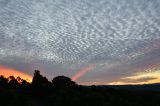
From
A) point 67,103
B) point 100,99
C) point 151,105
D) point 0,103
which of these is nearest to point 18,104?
point 0,103

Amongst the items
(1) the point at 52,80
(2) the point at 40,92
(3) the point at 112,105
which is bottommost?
(3) the point at 112,105

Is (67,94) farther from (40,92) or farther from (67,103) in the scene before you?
(40,92)

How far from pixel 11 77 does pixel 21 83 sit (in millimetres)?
9436

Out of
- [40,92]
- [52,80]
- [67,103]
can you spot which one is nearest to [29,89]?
[40,92]

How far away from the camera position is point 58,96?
51969mm

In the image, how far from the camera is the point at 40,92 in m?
64.2

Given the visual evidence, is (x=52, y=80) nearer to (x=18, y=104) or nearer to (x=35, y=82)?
(x=35, y=82)

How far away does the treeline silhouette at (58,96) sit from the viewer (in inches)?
1881

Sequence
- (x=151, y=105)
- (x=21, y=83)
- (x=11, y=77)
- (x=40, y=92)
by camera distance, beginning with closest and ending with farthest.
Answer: (x=151, y=105) → (x=40, y=92) → (x=21, y=83) → (x=11, y=77)

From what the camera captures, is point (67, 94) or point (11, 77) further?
point (11, 77)

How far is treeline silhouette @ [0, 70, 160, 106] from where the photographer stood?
4778 cm

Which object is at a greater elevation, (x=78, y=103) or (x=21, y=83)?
(x=21, y=83)

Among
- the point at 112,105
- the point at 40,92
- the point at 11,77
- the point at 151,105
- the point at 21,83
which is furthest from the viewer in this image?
the point at 11,77

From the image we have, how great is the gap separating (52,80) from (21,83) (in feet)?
26.5
